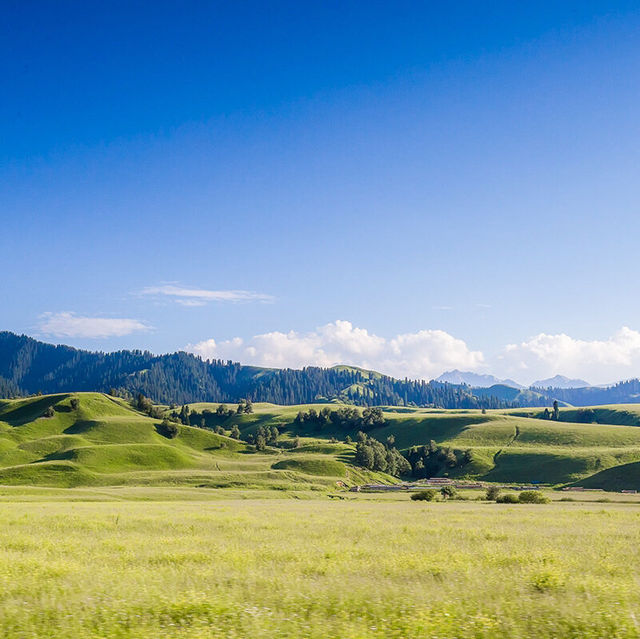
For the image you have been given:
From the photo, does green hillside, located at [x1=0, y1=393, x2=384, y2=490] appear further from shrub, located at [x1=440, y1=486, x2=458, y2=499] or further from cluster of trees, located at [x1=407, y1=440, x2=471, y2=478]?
shrub, located at [x1=440, y1=486, x2=458, y2=499]

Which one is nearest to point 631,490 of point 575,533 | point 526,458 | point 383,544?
point 526,458

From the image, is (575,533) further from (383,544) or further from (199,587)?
(199,587)

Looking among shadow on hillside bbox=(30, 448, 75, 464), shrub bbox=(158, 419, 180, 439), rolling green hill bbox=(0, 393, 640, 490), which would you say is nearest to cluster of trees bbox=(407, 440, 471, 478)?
rolling green hill bbox=(0, 393, 640, 490)

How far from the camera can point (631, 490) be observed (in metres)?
107

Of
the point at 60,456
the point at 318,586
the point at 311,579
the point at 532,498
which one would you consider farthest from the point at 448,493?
the point at 60,456

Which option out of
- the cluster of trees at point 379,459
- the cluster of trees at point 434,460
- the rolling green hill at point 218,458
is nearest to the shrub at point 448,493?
the rolling green hill at point 218,458

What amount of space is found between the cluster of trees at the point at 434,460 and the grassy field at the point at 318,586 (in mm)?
154143

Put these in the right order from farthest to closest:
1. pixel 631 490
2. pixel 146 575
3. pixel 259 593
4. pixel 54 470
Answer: pixel 54 470
pixel 631 490
pixel 146 575
pixel 259 593

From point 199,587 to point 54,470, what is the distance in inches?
4713

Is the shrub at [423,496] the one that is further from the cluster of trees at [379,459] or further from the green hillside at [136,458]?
the cluster of trees at [379,459]

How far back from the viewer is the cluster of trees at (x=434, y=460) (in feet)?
568

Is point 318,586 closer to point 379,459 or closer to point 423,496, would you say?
point 423,496

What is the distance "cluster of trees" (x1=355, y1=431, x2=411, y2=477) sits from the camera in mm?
160188

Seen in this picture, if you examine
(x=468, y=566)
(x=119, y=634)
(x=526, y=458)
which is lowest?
(x=526, y=458)
